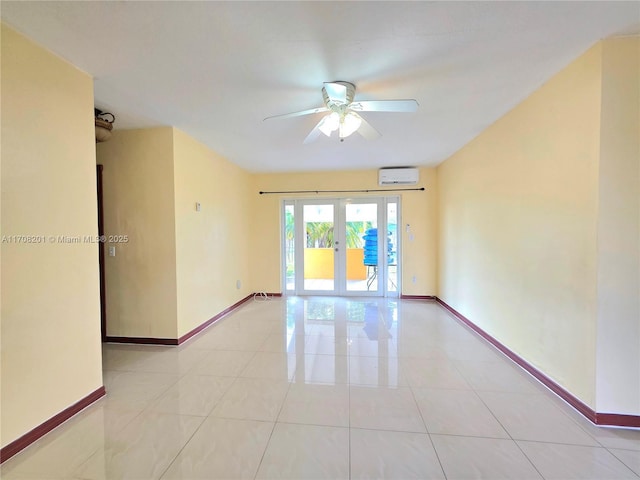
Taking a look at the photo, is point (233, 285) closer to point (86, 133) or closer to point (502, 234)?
point (86, 133)

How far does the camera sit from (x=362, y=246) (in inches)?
199

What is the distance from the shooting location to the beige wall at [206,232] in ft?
9.83

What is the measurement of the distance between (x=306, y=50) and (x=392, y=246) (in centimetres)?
385

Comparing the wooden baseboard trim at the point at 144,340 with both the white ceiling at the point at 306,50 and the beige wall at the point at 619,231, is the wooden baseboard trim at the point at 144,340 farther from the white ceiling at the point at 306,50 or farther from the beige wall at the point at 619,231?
the beige wall at the point at 619,231

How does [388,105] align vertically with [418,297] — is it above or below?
above

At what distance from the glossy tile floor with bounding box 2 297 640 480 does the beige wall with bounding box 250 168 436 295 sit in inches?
80.3

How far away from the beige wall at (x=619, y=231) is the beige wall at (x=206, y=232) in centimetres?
351

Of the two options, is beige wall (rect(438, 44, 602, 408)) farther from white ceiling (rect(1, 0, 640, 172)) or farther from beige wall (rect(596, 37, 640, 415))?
white ceiling (rect(1, 0, 640, 172))

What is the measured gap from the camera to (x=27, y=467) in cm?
139

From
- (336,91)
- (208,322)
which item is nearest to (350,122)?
(336,91)

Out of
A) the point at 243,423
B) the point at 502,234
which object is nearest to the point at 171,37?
the point at 243,423

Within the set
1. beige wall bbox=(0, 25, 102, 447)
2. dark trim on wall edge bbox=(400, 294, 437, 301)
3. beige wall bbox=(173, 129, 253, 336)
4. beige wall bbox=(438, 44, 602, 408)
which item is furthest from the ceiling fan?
dark trim on wall edge bbox=(400, 294, 437, 301)

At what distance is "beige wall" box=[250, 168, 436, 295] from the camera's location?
15.6 ft

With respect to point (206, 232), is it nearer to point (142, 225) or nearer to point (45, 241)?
point (142, 225)
